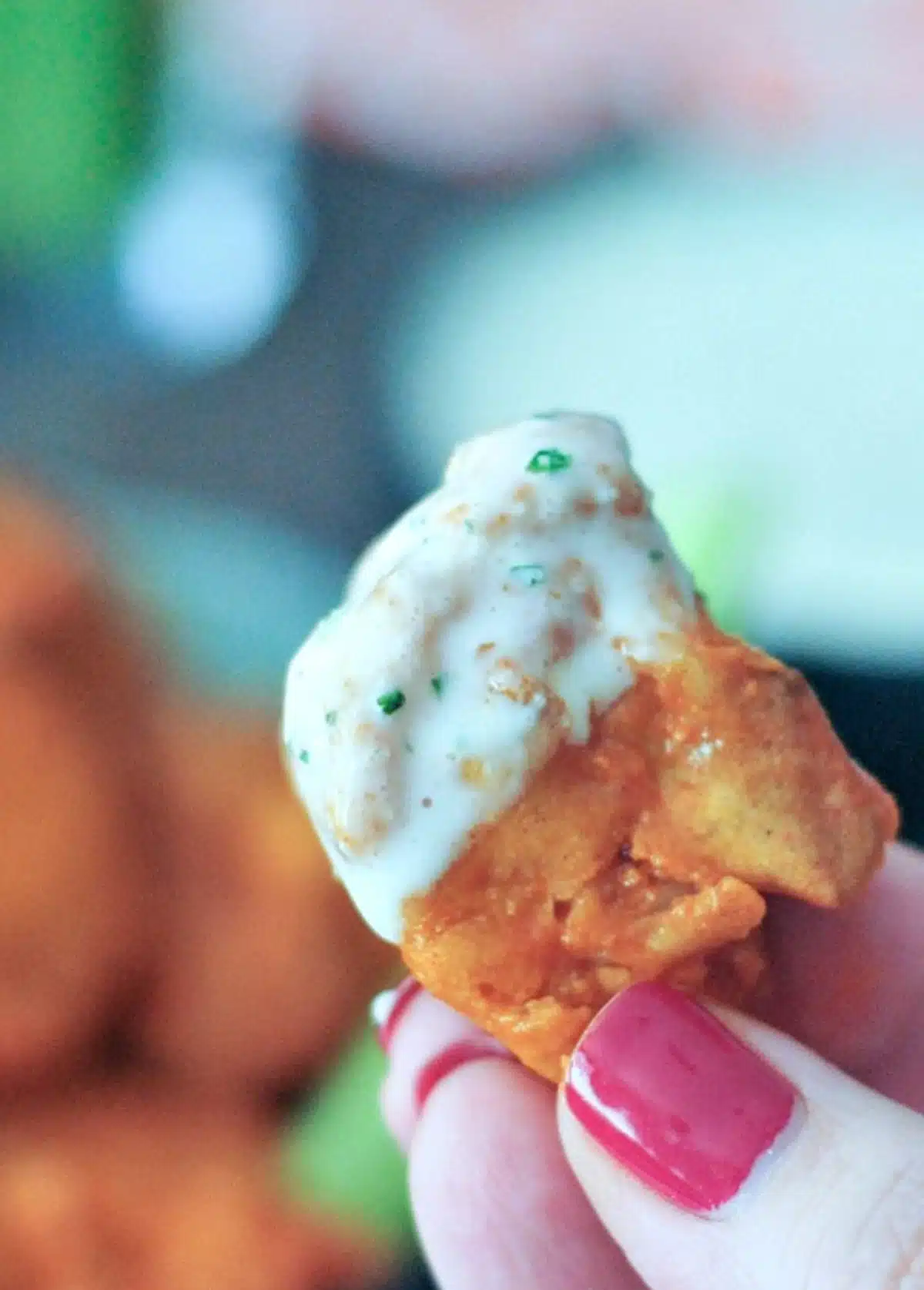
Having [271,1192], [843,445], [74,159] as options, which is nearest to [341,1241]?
[271,1192]

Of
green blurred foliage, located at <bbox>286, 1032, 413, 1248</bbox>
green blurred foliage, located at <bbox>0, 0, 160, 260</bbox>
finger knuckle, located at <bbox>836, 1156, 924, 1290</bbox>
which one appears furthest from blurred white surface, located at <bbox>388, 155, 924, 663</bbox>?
finger knuckle, located at <bbox>836, 1156, 924, 1290</bbox>

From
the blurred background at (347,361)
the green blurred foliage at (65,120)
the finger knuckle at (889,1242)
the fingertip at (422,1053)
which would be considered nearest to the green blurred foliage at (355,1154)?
the blurred background at (347,361)

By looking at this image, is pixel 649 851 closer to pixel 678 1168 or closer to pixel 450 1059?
pixel 678 1168

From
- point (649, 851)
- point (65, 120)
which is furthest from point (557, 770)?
point (65, 120)

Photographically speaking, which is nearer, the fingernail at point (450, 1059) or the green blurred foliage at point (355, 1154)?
the fingernail at point (450, 1059)

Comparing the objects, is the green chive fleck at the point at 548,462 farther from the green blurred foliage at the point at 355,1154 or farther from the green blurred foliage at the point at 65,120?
the green blurred foliage at the point at 65,120

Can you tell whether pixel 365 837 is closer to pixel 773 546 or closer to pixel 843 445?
pixel 773 546
